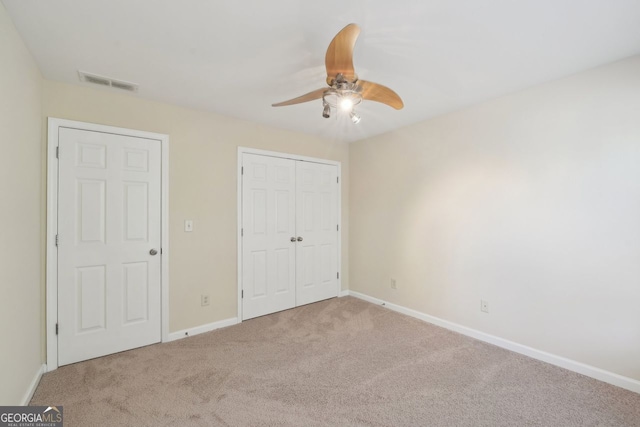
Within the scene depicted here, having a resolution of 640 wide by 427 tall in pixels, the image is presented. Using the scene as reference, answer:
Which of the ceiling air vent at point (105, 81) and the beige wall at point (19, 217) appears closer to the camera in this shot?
the beige wall at point (19, 217)

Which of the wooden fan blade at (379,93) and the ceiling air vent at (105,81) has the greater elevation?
the ceiling air vent at (105,81)

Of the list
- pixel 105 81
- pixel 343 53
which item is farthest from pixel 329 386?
pixel 105 81

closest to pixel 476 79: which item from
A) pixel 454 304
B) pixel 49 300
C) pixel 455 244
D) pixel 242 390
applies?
pixel 455 244

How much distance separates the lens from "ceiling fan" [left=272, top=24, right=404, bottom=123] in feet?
4.83

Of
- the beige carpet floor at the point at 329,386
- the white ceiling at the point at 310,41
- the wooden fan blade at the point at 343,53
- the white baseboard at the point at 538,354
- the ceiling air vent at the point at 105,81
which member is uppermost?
the white ceiling at the point at 310,41

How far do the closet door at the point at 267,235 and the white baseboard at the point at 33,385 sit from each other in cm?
168

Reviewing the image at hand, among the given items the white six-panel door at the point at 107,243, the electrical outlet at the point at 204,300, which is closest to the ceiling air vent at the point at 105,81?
the white six-panel door at the point at 107,243

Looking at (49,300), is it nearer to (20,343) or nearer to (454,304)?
(20,343)

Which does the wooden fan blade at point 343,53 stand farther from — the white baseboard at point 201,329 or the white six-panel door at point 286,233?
the white baseboard at point 201,329

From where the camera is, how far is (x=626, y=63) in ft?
6.63

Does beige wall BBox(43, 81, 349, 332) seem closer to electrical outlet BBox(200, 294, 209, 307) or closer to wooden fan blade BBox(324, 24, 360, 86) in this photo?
electrical outlet BBox(200, 294, 209, 307)

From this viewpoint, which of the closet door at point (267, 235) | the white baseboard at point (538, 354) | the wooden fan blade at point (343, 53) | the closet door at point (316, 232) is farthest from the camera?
the closet door at point (316, 232)

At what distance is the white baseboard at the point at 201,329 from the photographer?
2816 mm

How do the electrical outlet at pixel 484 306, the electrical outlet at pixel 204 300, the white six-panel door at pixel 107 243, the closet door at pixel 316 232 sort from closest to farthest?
the white six-panel door at pixel 107 243
the electrical outlet at pixel 484 306
the electrical outlet at pixel 204 300
the closet door at pixel 316 232
